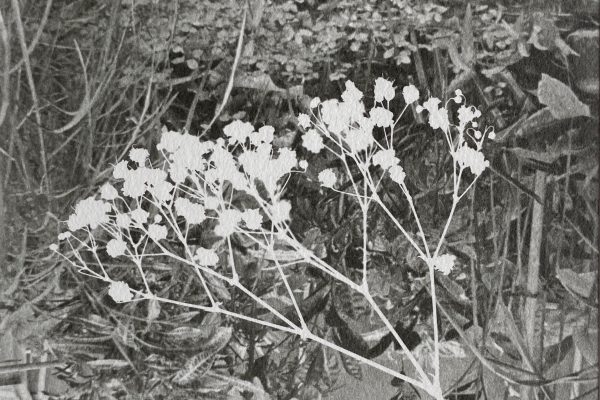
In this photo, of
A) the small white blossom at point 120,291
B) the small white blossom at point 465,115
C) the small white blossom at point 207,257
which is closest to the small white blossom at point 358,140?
the small white blossom at point 465,115

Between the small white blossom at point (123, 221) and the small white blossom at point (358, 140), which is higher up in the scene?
the small white blossom at point (358, 140)

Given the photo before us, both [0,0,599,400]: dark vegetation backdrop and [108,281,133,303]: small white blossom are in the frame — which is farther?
[108,281,133,303]: small white blossom

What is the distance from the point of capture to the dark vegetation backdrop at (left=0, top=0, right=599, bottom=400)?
0.80 metres

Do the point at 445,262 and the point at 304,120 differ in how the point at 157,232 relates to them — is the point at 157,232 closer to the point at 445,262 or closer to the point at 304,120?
the point at 304,120

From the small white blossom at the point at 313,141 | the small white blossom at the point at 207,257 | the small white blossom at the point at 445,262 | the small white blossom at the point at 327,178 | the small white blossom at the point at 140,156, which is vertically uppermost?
the small white blossom at the point at 313,141

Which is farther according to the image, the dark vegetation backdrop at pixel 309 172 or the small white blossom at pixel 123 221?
the small white blossom at pixel 123 221

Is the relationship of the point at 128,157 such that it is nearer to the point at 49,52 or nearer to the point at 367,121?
the point at 49,52

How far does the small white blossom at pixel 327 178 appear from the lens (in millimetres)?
871

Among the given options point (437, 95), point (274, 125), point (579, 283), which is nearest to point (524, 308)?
point (579, 283)

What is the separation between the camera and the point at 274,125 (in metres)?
0.88

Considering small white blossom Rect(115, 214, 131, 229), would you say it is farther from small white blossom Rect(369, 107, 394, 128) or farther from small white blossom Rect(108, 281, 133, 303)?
small white blossom Rect(369, 107, 394, 128)

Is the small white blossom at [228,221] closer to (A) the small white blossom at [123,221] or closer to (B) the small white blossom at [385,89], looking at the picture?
(A) the small white blossom at [123,221]

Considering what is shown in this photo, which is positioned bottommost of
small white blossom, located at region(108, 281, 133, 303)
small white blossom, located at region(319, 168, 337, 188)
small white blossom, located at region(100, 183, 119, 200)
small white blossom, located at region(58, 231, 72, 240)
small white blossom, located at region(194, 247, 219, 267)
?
small white blossom, located at region(108, 281, 133, 303)

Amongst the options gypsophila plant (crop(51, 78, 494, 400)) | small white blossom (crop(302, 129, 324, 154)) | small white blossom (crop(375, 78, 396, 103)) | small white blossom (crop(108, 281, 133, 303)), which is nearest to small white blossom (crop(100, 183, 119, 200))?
gypsophila plant (crop(51, 78, 494, 400))
